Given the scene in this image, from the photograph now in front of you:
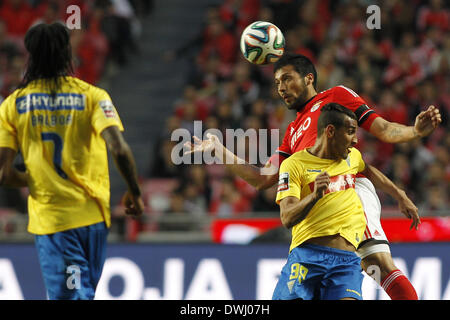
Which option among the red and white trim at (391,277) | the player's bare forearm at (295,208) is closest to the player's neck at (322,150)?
the player's bare forearm at (295,208)

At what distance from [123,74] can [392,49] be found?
4.99 m

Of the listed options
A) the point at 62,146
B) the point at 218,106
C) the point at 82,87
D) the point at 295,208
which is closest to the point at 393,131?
the point at 295,208

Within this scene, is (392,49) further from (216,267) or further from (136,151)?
(216,267)

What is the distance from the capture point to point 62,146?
4793 millimetres

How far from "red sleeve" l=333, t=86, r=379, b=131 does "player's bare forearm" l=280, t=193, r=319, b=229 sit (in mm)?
911

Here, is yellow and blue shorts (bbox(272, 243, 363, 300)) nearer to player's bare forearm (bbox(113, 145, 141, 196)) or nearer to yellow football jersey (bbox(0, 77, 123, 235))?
player's bare forearm (bbox(113, 145, 141, 196))

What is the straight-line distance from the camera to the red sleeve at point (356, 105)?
5492mm

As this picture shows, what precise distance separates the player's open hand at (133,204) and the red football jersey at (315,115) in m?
1.27

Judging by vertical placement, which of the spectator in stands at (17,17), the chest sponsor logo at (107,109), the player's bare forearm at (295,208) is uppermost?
the spectator in stands at (17,17)

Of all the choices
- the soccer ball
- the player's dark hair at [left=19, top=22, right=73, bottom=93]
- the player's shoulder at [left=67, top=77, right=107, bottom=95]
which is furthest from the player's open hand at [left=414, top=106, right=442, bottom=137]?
the player's dark hair at [left=19, top=22, right=73, bottom=93]

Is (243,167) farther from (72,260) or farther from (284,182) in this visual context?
(72,260)

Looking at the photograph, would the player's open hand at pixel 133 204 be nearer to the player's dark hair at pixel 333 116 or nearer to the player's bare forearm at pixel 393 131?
the player's dark hair at pixel 333 116

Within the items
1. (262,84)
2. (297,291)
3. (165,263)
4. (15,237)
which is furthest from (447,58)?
(297,291)
